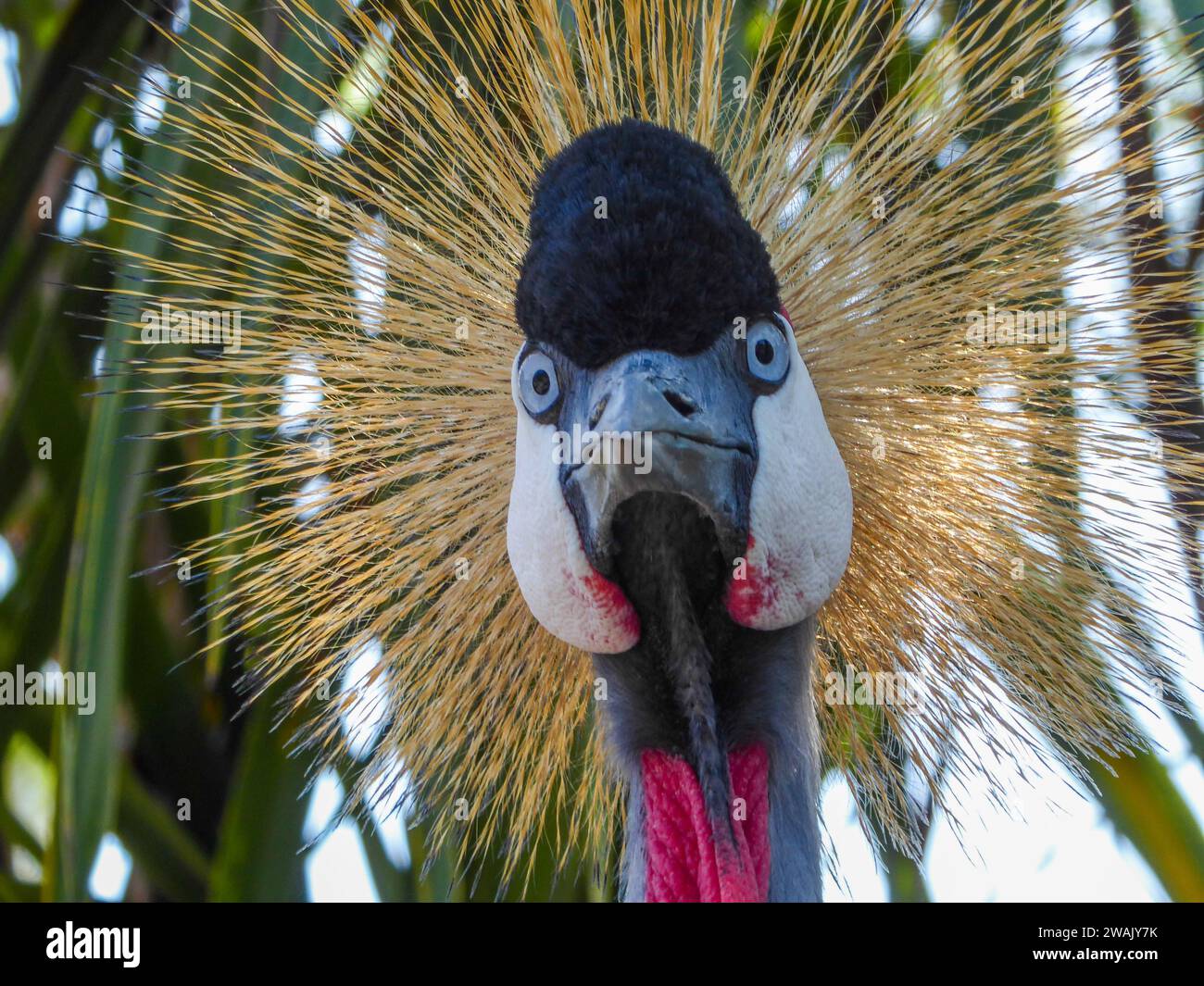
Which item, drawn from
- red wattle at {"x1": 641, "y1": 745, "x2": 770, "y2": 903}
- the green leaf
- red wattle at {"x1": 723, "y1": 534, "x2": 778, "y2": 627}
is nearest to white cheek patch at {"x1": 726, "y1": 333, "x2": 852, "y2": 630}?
red wattle at {"x1": 723, "y1": 534, "x2": 778, "y2": 627}

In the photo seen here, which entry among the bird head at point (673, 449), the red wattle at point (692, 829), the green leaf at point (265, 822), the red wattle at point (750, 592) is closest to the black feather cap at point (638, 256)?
the bird head at point (673, 449)

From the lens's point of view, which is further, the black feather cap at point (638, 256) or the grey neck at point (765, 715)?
the grey neck at point (765, 715)

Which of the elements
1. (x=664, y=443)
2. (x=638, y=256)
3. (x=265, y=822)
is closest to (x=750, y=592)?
(x=664, y=443)

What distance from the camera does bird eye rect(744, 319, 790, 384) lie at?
1021 mm

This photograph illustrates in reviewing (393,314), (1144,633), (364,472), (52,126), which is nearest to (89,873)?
(364,472)

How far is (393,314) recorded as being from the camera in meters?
1.36

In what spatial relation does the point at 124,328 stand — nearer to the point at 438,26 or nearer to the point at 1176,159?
the point at 438,26

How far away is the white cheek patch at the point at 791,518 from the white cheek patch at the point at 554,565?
0.33 feet

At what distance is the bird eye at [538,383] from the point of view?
1031 millimetres

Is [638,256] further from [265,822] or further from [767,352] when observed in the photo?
[265,822]

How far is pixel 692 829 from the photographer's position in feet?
3.59

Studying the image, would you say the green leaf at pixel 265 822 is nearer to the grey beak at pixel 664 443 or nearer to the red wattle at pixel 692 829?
the red wattle at pixel 692 829

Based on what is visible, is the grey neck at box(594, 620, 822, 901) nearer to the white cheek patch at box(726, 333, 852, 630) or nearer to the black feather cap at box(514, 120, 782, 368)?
the white cheek patch at box(726, 333, 852, 630)

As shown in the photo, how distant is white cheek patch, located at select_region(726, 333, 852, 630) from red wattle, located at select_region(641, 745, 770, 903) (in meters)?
0.15
